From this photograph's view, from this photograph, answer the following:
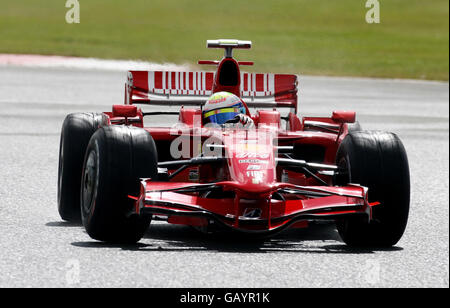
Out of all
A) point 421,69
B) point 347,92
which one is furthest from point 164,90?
point 421,69

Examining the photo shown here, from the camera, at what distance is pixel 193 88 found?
10.5 m

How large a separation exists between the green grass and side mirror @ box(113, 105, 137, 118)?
21464 mm

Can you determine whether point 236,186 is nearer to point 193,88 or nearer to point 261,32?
point 193,88

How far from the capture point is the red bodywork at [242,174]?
6871mm

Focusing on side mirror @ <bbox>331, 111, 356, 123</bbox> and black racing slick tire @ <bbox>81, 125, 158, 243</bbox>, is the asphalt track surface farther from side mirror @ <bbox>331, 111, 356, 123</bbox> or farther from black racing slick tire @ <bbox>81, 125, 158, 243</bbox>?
side mirror @ <bbox>331, 111, 356, 123</bbox>

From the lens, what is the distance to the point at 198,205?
6.91 metres

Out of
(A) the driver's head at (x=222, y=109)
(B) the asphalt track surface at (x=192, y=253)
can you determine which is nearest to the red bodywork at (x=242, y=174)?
(A) the driver's head at (x=222, y=109)

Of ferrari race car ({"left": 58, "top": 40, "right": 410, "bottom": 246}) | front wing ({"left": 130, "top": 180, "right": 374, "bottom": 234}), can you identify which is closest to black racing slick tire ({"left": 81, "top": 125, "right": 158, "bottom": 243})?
ferrari race car ({"left": 58, "top": 40, "right": 410, "bottom": 246})

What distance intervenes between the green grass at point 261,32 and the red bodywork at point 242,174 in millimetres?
20745

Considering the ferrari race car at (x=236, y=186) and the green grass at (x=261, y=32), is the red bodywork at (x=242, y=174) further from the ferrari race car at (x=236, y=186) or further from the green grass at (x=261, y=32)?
the green grass at (x=261, y=32)

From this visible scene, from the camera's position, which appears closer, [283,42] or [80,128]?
[80,128]

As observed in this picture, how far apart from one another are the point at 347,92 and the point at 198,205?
72.9 ft
